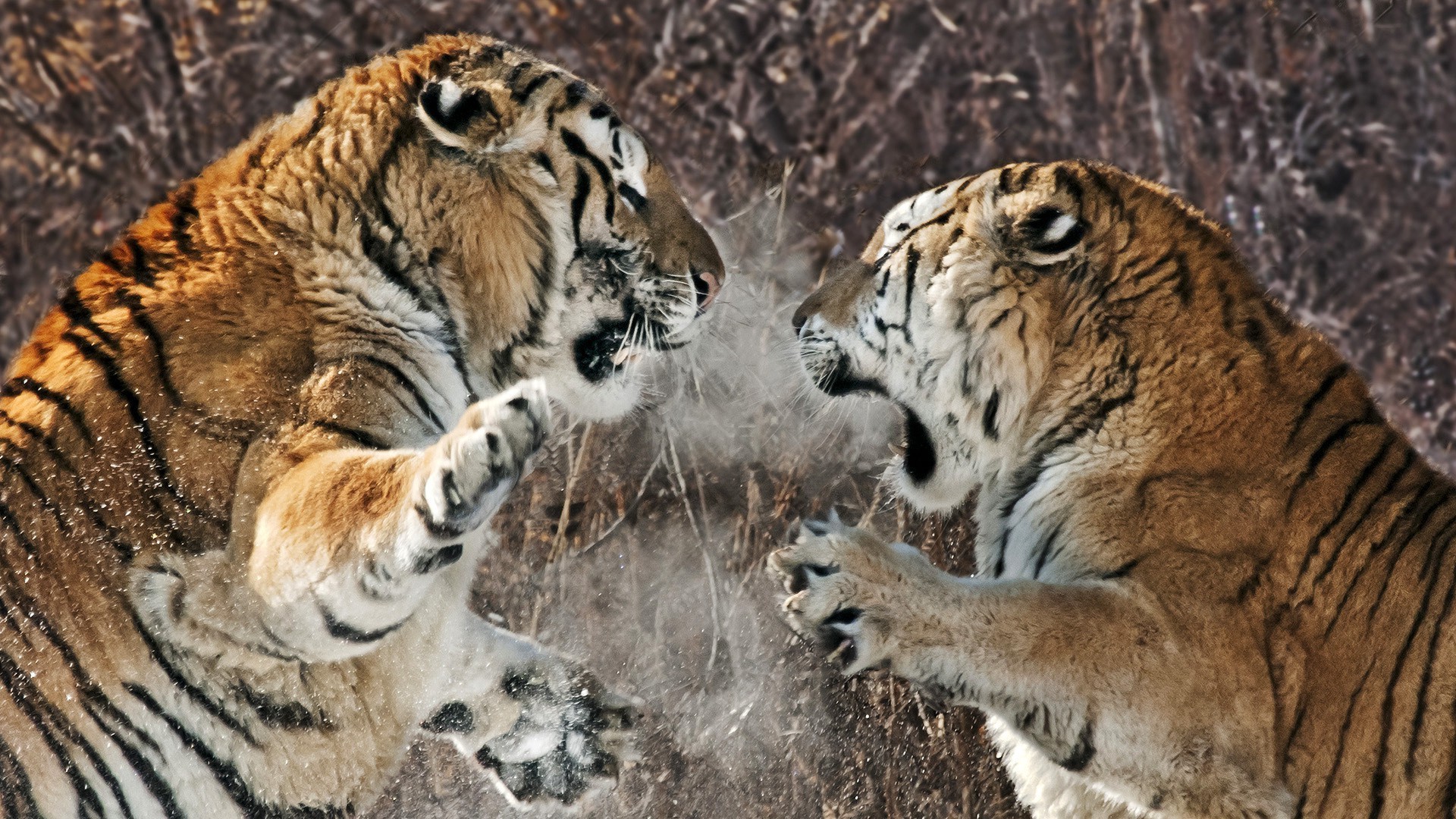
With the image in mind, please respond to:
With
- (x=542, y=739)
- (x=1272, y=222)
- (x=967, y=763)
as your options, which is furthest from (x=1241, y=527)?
(x=1272, y=222)

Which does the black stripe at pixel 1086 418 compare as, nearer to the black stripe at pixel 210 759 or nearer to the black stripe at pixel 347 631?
the black stripe at pixel 347 631

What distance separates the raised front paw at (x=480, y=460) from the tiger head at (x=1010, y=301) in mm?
1213

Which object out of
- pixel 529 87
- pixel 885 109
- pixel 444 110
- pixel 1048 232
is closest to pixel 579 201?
pixel 529 87

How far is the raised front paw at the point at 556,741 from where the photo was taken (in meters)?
3.50

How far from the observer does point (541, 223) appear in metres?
3.43

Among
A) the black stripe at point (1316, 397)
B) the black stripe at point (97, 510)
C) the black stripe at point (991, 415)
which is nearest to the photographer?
the black stripe at point (97, 510)

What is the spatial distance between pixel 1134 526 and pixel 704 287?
1.03 meters

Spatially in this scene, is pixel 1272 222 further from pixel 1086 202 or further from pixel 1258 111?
pixel 1086 202

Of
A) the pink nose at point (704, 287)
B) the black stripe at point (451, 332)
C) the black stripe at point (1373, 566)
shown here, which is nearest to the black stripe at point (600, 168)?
the pink nose at point (704, 287)

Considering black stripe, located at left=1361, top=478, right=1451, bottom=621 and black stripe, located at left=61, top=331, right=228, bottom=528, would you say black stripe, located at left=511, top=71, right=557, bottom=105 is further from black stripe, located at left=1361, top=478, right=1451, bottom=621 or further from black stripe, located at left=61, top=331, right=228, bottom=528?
black stripe, located at left=1361, top=478, right=1451, bottom=621

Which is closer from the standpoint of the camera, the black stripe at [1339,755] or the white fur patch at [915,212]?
the black stripe at [1339,755]

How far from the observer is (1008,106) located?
280 inches

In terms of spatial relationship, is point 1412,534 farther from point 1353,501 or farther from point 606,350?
point 606,350

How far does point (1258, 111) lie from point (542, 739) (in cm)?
478
